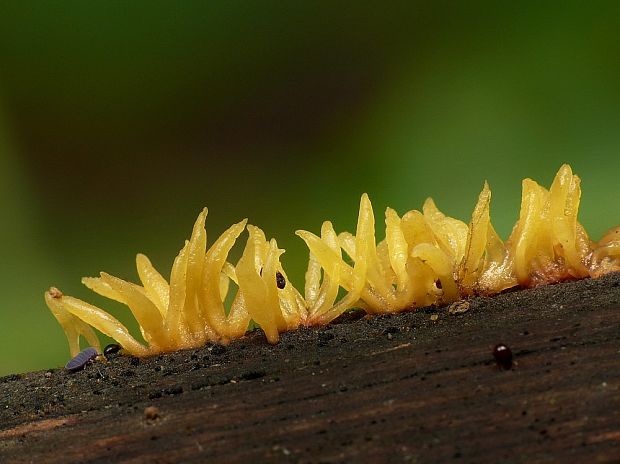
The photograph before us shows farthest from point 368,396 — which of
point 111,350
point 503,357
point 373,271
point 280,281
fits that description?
point 111,350

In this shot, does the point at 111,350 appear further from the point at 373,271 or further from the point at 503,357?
the point at 503,357

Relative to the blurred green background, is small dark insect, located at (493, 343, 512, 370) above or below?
below

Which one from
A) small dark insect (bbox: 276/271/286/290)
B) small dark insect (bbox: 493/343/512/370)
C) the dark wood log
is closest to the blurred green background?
small dark insect (bbox: 276/271/286/290)

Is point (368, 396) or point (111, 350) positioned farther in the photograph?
point (111, 350)

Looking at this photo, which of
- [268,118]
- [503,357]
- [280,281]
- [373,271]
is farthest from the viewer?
[268,118]

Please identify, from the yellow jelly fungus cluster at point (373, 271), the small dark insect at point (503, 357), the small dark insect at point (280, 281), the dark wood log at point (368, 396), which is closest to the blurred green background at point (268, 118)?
the small dark insect at point (280, 281)

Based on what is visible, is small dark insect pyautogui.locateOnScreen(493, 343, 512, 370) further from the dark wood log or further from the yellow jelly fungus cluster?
the yellow jelly fungus cluster
